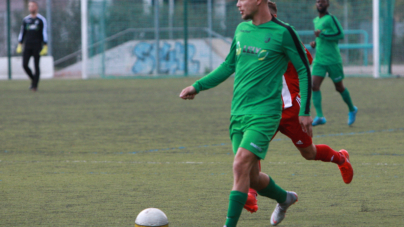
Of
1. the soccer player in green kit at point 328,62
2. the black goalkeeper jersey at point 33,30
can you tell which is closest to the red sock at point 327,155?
the soccer player in green kit at point 328,62

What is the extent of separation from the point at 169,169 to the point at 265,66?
2.57 meters

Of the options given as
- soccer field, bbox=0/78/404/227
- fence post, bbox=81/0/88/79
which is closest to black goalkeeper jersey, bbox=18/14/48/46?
soccer field, bbox=0/78/404/227

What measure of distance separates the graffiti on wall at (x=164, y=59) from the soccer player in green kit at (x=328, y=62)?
55.3 ft

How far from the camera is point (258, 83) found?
13.7 feet

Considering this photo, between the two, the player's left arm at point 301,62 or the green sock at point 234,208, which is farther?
the player's left arm at point 301,62

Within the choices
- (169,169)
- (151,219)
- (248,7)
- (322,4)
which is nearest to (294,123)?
(248,7)

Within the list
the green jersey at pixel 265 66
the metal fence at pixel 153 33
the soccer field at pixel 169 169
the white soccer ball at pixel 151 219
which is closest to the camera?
the white soccer ball at pixel 151 219

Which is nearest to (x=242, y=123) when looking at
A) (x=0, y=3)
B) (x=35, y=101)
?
(x=35, y=101)

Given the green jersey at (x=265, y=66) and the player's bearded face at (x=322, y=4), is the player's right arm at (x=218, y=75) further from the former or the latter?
the player's bearded face at (x=322, y=4)

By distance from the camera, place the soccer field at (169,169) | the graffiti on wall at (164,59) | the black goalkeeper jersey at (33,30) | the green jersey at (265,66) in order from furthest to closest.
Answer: the graffiti on wall at (164,59)
the black goalkeeper jersey at (33,30)
the soccer field at (169,169)
the green jersey at (265,66)

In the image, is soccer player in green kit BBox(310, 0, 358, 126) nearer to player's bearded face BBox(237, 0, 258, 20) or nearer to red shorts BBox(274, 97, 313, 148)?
red shorts BBox(274, 97, 313, 148)

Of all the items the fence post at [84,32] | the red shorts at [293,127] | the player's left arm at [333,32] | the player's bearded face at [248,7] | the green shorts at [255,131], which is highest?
the player's bearded face at [248,7]

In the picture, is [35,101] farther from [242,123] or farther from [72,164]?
[242,123]

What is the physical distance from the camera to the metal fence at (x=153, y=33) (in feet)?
86.2
